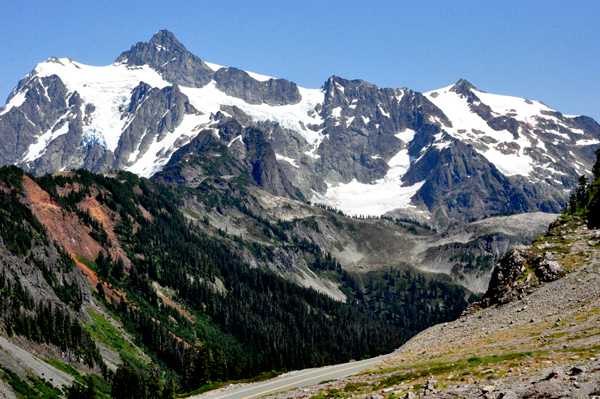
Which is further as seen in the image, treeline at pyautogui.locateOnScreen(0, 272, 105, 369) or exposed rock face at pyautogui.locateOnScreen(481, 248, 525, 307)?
treeline at pyautogui.locateOnScreen(0, 272, 105, 369)

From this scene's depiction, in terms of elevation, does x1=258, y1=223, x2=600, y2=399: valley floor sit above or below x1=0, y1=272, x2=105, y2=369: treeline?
below

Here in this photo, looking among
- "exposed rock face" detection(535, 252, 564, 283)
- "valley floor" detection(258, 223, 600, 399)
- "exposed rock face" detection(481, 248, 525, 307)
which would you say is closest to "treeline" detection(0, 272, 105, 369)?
"valley floor" detection(258, 223, 600, 399)

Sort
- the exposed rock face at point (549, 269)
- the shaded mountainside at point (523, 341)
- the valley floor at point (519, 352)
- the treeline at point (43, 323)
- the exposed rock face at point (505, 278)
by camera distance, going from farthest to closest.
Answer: the treeline at point (43, 323), the exposed rock face at point (505, 278), the exposed rock face at point (549, 269), the shaded mountainside at point (523, 341), the valley floor at point (519, 352)

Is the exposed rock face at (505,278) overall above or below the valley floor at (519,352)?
above

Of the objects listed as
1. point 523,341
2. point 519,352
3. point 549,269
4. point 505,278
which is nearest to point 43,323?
point 505,278

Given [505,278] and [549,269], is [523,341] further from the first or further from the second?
[505,278]

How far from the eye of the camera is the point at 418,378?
36625 mm

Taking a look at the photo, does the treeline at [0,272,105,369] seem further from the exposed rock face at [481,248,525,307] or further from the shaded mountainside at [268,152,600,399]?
the exposed rock face at [481,248,525,307]

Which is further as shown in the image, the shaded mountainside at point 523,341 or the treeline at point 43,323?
the treeline at point 43,323

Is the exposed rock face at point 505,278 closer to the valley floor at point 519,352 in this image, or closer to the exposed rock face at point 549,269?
the valley floor at point 519,352

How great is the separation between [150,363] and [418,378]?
560 ft

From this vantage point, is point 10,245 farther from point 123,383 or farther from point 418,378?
point 418,378

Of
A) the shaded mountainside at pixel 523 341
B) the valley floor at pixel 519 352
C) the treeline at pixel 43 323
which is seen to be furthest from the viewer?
the treeline at pixel 43 323

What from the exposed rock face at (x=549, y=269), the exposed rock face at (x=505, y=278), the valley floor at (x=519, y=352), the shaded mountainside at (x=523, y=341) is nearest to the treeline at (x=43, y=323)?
the valley floor at (x=519, y=352)
